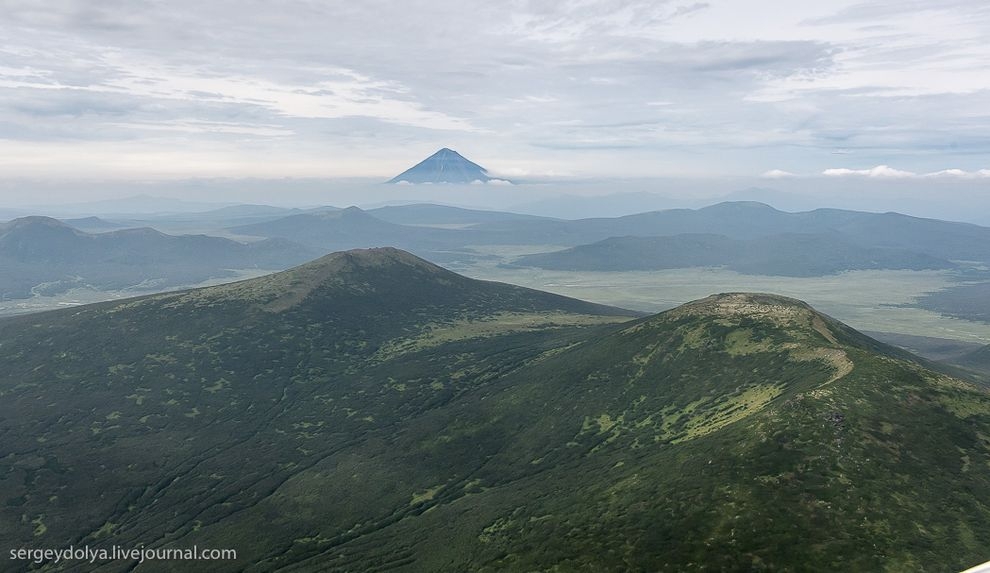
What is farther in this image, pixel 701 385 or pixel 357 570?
pixel 701 385

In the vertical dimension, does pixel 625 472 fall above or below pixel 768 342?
below

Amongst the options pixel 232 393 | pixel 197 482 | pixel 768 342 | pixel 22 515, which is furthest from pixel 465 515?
pixel 232 393

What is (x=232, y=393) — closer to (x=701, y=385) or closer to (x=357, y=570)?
(x=357, y=570)

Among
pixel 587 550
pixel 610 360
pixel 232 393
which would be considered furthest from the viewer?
pixel 232 393

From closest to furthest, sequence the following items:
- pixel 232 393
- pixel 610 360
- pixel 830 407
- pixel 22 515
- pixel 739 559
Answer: pixel 739 559
pixel 830 407
pixel 22 515
pixel 610 360
pixel 232 393

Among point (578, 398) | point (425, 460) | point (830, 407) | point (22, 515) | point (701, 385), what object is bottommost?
point (22, 515)

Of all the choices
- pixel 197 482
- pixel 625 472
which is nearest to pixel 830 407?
pixel 625 472
